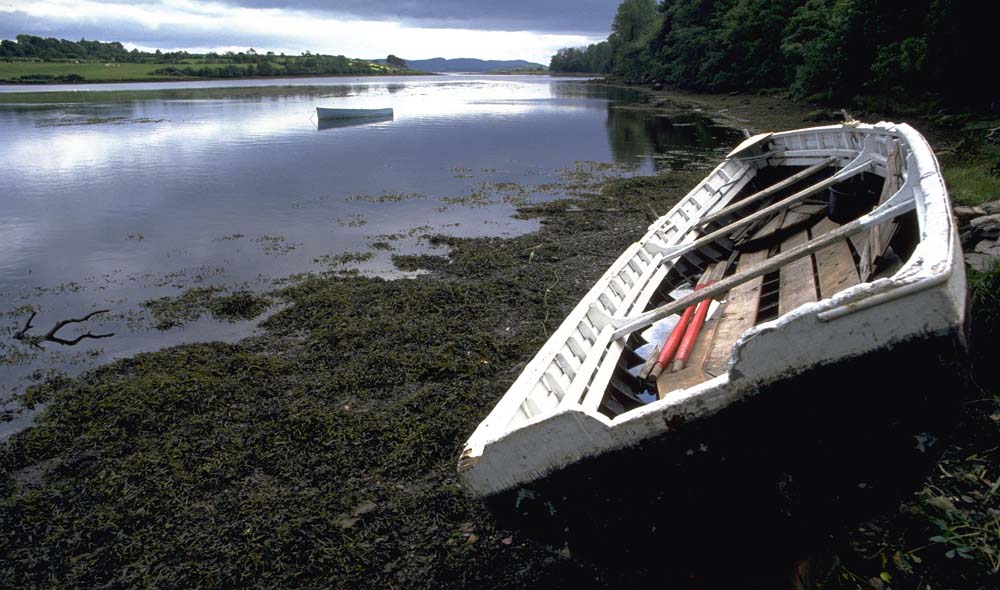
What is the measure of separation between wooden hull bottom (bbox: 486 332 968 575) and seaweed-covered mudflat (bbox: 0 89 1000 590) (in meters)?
0.18

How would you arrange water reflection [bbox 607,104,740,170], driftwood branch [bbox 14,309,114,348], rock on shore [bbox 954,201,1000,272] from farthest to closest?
water reflection [bbox 607,104,740,170] → driftwood branch [bbox 14,309,114,348] → rock on shore [bbox 954,201,1000,272]

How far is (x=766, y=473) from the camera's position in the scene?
2947 millimetres

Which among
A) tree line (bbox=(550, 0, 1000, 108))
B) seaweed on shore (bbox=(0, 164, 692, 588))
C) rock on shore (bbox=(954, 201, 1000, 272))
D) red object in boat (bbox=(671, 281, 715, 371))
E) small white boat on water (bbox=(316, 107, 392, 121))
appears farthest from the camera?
small white boat on water (bbox=(316, 107, 392, 121))

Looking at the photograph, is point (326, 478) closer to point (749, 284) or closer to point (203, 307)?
point (749, 284)

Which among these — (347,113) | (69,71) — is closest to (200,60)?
(69,71)

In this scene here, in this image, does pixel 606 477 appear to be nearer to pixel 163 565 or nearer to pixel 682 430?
pixel 682 430

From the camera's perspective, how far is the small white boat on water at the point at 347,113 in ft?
130

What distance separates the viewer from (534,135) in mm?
33156

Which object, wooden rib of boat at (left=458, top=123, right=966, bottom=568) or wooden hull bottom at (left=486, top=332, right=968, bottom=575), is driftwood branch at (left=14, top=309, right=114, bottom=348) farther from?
wooden hull bottom at (left=486, top=332, right=968, bottom=575)

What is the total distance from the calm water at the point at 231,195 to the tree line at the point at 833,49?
266 inches

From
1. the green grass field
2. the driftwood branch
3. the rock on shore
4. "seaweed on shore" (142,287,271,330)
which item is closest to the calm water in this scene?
the driftwood branch

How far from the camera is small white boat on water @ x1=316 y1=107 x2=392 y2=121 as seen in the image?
3975cm

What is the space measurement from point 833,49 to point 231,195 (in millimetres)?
27958

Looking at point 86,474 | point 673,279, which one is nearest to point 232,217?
point 86,474
